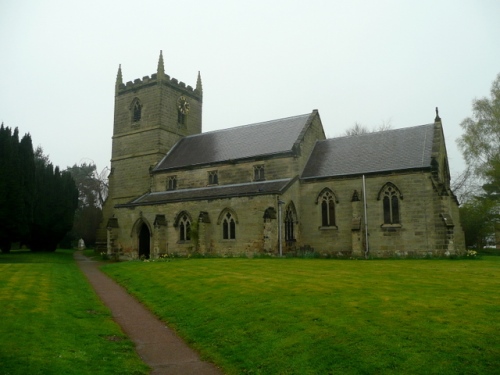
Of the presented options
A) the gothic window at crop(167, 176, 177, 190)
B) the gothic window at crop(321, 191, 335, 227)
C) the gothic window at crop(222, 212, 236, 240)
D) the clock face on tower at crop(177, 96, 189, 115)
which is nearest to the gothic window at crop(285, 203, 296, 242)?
the gothic window at crop(321, 191, 335, 227)

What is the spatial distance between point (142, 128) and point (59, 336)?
34.6 m

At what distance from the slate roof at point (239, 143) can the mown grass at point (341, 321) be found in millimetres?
18820

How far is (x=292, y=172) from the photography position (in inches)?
1259

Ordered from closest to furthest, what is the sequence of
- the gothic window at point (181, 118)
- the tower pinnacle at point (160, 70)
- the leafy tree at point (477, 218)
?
the leafy tree at point (477, 218) < the tower pinnacle at point (160, 70) < the gothic window at point (181, 118)

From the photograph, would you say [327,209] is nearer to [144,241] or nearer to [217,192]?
[217,192]

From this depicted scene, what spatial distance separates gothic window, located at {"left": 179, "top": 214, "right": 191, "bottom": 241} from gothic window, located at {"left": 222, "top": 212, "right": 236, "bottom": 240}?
121 inches

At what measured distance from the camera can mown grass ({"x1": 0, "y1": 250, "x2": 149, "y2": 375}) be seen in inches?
310

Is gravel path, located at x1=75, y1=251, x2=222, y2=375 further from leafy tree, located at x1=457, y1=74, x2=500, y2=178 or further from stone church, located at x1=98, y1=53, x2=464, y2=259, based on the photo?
leafy tree, located at x1=457, y1=74, x2=500, y2=178

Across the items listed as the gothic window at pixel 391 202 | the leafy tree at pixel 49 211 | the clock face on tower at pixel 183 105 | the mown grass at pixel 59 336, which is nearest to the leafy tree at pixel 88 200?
the leafy tree at pixel 49 211

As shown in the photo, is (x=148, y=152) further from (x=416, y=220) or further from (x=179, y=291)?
(x=179, y=291)

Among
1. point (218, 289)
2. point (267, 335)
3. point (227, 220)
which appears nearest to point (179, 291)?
point (218, 289)

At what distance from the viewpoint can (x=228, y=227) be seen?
3100cm

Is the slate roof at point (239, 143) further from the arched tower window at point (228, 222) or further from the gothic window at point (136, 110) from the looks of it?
the arched tower window at point (228, 222)

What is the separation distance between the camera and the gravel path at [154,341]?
329 inches
